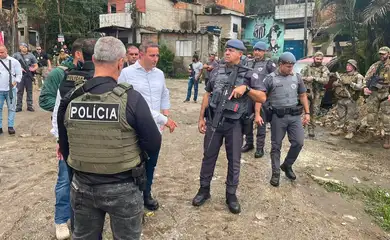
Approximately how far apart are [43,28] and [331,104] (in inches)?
909

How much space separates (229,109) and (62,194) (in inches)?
72.1

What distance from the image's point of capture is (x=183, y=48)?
2172 cm

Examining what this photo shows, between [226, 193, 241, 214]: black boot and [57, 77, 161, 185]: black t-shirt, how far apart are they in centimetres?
186

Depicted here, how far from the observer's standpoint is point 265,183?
4.46m

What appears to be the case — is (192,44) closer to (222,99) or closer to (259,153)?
(259,153)

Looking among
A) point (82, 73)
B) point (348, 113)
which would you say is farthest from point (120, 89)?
point (348, 113)

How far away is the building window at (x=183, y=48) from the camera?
21.6m

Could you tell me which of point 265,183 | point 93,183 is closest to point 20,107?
point 265,183

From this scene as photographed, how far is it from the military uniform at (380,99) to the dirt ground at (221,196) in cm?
54

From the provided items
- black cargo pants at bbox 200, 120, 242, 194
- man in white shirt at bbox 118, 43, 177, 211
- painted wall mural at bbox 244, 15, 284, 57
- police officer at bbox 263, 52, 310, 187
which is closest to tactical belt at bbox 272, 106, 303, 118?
police officer at bbox 263, 52, 310, 187

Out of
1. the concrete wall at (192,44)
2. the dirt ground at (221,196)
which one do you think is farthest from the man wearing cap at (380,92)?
the concrete wall at (192,44)

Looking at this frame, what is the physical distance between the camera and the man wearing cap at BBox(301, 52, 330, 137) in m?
6.70

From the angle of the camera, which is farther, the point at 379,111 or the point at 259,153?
the point at 379,111

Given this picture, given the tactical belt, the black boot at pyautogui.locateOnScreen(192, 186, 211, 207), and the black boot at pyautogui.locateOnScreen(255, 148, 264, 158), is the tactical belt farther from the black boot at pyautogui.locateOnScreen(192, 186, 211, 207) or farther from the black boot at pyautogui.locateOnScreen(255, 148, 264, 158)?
the black boot at pyautogui.locateOnScreen(192, 186, 211, 207)
